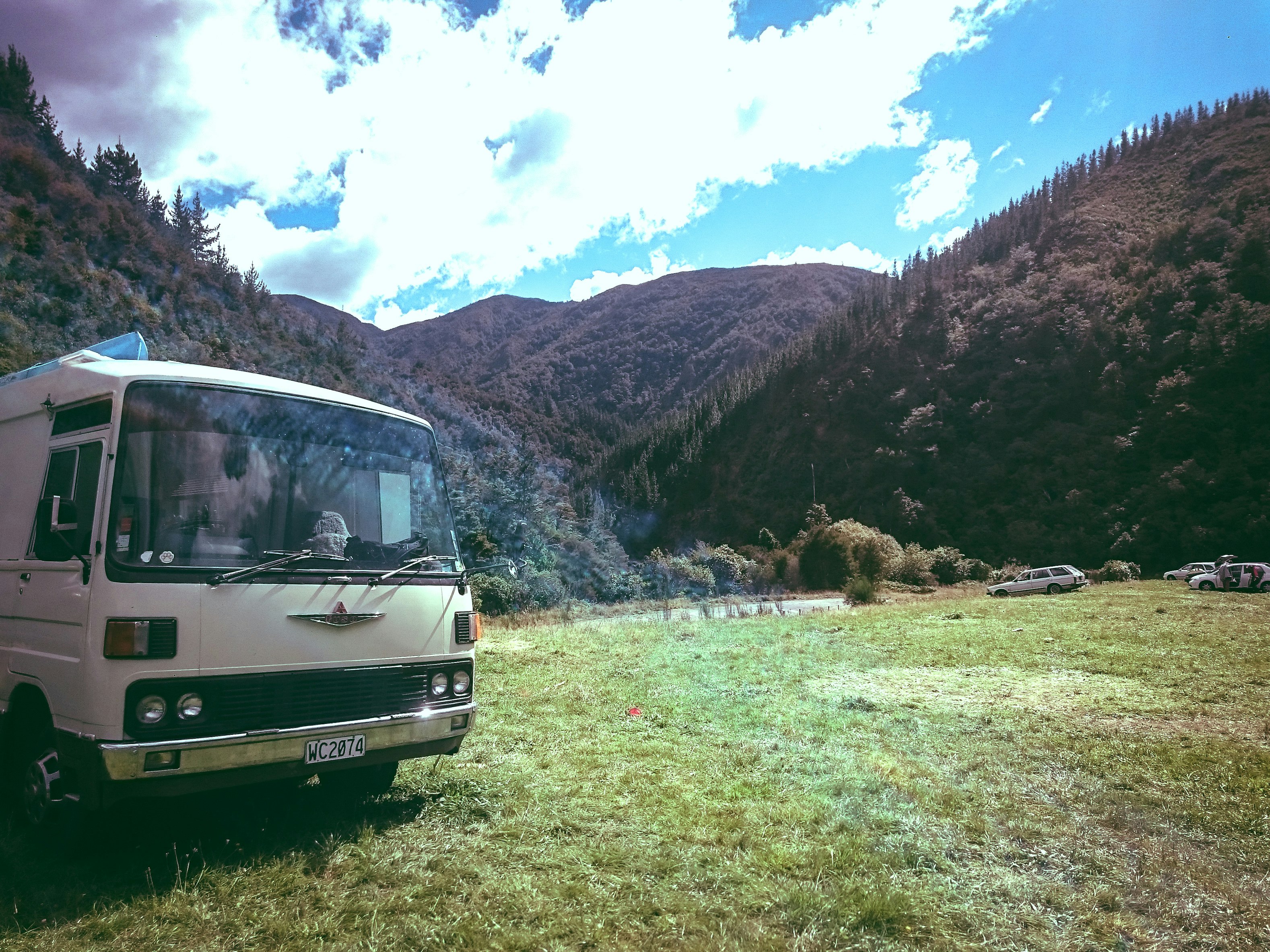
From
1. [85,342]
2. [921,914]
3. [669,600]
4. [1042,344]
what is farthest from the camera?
[1042,344]

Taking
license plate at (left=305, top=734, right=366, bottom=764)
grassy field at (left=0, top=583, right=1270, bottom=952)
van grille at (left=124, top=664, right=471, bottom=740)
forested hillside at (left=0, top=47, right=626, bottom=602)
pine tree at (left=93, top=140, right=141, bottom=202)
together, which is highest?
pine tree at (left=93, top=140, right=141, bottom=202)

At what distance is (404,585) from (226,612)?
114 cm

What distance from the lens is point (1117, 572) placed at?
4462cm

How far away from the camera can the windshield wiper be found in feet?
14.3

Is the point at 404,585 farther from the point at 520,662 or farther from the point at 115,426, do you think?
the point at 520,662

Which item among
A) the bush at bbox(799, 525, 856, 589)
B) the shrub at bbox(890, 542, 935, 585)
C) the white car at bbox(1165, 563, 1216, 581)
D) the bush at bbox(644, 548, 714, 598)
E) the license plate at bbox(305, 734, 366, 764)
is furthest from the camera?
the shrub at bbox(890, 542, 935, 585)

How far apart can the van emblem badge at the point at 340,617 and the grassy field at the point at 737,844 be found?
56.3 inches

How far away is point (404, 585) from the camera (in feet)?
16.9

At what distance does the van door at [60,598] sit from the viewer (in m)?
A: 4.32

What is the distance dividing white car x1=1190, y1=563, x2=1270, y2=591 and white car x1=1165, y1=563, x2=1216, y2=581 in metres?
2.61

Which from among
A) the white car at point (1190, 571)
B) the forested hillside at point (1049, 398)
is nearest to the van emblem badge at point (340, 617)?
the white car at point (1190, 571)

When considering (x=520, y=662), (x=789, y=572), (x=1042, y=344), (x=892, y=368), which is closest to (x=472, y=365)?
(x=892, y=368)

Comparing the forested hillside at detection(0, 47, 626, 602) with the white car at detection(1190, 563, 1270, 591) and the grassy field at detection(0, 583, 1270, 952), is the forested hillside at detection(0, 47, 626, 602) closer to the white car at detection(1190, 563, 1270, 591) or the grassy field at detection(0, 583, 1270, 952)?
the grassy field at detection(0, 583, 1270, 952)

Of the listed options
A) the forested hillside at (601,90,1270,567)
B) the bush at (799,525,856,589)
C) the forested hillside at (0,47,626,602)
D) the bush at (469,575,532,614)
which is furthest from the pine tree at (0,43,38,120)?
the forested hillside at (601,90,1270,567)
